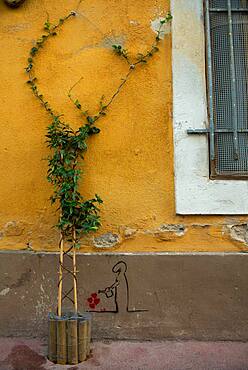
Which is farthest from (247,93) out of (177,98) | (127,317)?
(127,317)

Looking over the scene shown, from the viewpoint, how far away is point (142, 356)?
3.01 meters

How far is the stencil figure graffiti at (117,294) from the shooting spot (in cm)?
330

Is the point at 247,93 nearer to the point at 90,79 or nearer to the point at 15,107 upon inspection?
the point at 90,79

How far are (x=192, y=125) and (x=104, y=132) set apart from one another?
78 cm

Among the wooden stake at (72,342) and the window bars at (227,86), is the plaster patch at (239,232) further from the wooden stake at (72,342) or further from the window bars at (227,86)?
the wooden stake at (72,342)

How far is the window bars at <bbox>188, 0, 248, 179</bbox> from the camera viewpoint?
11.6 ft

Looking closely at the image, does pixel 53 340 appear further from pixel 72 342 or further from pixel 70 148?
pixel 70 148

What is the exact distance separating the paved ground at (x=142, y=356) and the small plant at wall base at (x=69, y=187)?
5.7 inches

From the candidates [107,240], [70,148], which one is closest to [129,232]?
[107,240]

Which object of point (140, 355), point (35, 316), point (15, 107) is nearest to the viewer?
point (140, 355)

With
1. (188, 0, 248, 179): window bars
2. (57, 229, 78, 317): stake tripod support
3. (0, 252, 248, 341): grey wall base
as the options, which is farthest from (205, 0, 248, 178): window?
(57, 229, 78, 317): stake tripod support

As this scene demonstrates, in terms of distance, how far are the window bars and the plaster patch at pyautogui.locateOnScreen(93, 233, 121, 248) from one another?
3.31 ft

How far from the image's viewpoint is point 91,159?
3.49 meters

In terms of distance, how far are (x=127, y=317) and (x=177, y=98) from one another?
6.33ft
